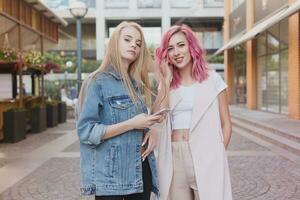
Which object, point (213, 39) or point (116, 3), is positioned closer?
point (116, 3)

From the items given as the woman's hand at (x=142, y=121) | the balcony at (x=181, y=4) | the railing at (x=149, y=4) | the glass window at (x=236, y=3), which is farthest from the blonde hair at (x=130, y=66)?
the balcony at (x=181, y=4)

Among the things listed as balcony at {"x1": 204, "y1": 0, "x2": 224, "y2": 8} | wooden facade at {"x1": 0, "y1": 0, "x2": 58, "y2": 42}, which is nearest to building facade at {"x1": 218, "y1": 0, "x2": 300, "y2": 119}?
wooden facade at {"x1": 0, "y1": 0, "x2": 58, "y2": 42}

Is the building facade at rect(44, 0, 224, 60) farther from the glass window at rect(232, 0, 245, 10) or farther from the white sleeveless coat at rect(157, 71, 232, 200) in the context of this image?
the white sleeveless coat at rect(157, 71, 232, 200)

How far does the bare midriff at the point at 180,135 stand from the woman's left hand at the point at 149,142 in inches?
6.6

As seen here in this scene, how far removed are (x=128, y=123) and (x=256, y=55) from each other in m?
20.1

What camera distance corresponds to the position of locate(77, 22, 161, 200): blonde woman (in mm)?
2398

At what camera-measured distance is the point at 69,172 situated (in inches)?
299

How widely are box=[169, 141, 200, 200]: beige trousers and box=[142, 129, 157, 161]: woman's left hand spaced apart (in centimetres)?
18

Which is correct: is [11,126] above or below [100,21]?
below

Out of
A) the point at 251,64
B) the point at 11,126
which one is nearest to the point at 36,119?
the point at 11,126

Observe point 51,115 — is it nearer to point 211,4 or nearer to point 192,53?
point 192,53

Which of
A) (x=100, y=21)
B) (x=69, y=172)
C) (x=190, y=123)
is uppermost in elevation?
(x=100, y=21)

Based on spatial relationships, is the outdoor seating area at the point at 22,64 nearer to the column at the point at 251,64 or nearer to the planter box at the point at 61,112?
the planter box at the point at 61,112

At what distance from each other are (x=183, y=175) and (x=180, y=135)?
0.23 metres
